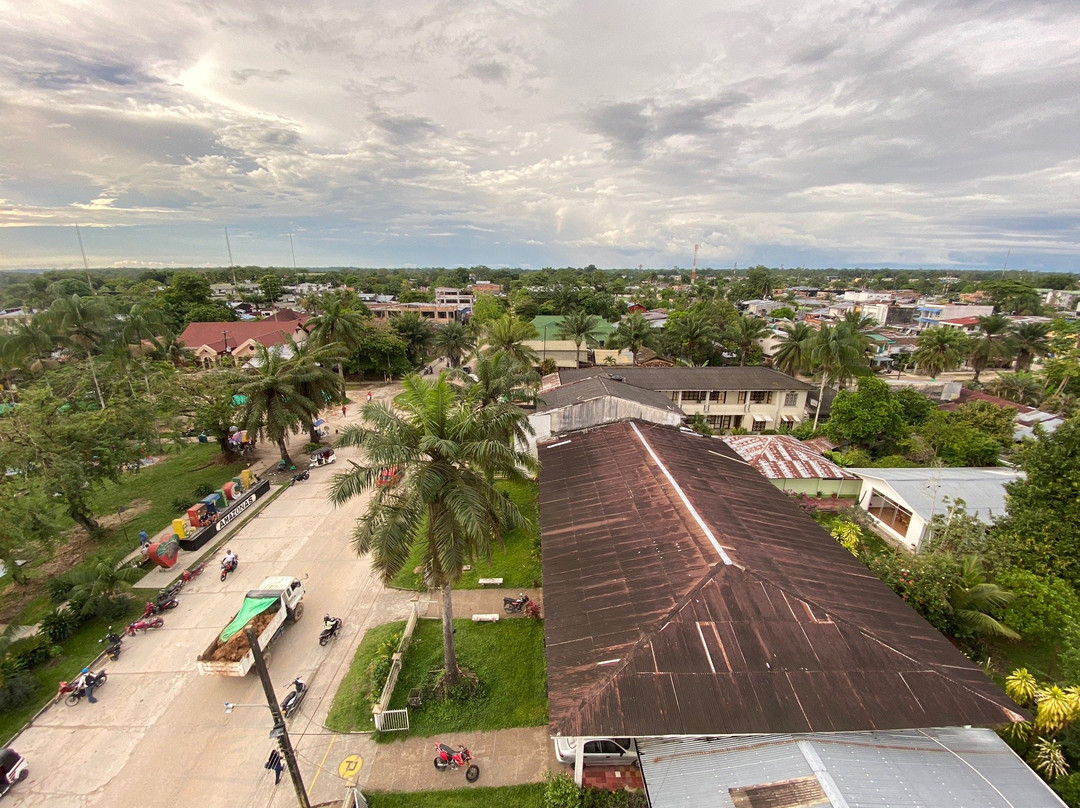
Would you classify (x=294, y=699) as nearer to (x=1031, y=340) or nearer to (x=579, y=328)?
(x=579, y=328)

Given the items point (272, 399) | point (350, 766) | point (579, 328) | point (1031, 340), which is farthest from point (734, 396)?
point (1031, 340)

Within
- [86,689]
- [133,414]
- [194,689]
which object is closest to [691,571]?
[194,689]

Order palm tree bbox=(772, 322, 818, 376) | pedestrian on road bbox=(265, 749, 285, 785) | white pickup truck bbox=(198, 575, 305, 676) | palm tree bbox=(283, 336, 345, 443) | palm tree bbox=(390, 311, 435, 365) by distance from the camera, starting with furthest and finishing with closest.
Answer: palm tree bbox=(390, 311, 435, 365)
palm tree bbox=(772, 322, 818, 376)
palm tree bbox=(283, 336, 345, 443)
white pickup truck bbox=(198, 575, 305, 676)
pedestrian on road bbox=(265, 749, 285, 785)

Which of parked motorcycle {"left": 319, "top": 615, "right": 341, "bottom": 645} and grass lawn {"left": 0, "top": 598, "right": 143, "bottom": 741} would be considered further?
parked motorcycle {"left": 319, "top": 615, "right": 341, "bottom": 645}

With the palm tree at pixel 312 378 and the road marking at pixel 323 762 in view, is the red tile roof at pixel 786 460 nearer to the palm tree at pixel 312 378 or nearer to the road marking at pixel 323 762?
the road marking at pixel 323 762

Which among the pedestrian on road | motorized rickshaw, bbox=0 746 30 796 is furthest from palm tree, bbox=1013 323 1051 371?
motorized rickshaw, bbox=0 746 30 796

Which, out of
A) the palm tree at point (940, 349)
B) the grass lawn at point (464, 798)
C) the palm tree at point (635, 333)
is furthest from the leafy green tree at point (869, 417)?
the grass lawn at point (464, 798)

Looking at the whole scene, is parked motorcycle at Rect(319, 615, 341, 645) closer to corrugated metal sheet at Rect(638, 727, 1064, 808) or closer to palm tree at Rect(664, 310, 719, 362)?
corrugated metal sheet at Rect(638, 727, 1064, 808)
